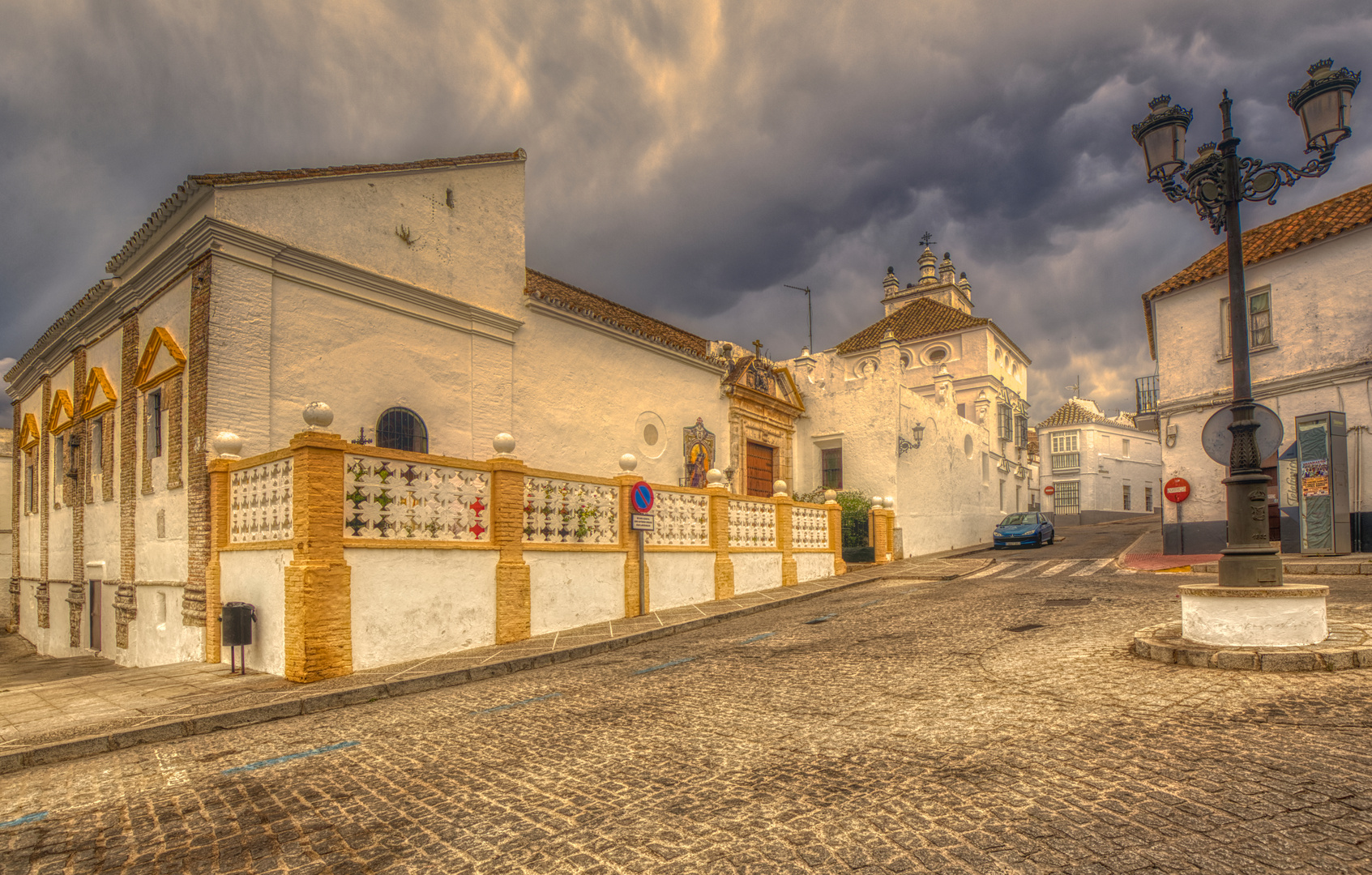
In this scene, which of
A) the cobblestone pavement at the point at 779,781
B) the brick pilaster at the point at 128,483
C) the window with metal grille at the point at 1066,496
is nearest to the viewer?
the cobblestone pavement at the point at 779,781

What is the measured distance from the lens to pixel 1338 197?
57.7ft

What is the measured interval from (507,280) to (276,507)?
735 centimetres

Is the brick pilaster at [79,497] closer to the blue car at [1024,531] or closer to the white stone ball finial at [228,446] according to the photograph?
the white stone ball finial at [228,446]

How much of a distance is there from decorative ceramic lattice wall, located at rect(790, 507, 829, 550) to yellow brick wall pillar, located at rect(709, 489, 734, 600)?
2694mm

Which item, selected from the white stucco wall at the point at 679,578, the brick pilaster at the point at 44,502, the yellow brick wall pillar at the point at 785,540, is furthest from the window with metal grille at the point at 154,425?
the yellow brick wall pillar at the point at 785,540

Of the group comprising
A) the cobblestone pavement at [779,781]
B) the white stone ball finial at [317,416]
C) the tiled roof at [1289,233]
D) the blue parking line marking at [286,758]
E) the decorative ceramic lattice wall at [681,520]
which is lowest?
the blue parking line marking at [286,758]

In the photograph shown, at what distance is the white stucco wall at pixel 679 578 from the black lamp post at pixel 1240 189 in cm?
801

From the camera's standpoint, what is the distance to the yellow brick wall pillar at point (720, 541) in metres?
13.7

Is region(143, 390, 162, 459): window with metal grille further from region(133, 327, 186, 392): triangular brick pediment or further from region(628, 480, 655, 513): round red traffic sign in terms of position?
region(628, 480, 655, 513): round red traffic sign

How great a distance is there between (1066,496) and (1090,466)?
7.30 ft

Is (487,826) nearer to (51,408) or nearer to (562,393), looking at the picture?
(562,393)

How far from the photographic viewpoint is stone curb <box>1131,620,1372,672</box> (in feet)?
18.2

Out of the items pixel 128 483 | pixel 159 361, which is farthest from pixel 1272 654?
pixel 128 483

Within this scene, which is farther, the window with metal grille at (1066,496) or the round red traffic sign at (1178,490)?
the window with metal grille at (1066,496)
